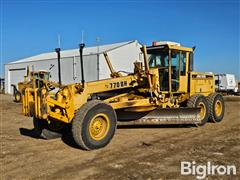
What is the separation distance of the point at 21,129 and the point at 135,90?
389cm

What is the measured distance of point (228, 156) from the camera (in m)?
6.01

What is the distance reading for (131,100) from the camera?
8312mm

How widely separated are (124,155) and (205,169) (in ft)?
5.34

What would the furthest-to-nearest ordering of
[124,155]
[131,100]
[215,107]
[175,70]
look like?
[215,107], [175,70], [131,100], [124,155]

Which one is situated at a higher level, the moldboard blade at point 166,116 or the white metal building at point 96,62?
the white metal building at point 96,62

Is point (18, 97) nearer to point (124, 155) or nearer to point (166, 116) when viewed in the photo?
point (166, 116)

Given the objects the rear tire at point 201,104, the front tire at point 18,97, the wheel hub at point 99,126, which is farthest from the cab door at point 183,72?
the front tire at point 18,97

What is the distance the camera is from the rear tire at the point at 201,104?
383 inches

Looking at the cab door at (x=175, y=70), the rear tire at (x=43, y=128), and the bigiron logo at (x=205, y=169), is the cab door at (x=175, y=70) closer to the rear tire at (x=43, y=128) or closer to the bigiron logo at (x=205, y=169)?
the rear tire at (x=43, y=128)

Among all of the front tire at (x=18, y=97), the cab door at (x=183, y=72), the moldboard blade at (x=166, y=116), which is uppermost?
the cab door at (x=183, y=72)

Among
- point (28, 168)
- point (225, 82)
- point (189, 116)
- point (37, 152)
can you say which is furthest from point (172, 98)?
point (225, 82)

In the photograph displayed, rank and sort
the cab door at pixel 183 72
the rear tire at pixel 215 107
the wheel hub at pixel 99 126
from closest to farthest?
the wheel hub at pixel 99 126, the cab door at pixel 183 72, the rear tire at pixel 215 107

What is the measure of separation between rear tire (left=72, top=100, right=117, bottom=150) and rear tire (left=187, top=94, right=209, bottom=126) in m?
3.55

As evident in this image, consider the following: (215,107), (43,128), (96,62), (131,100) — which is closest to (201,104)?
(215,107)
